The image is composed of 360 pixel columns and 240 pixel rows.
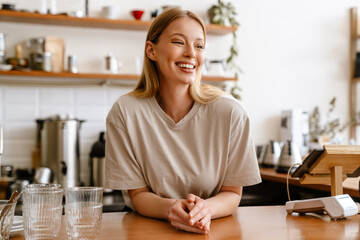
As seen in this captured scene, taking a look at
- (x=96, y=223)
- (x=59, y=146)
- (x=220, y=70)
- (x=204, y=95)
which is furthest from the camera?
(x=220, y=70)

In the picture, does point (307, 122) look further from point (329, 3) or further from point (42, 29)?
point (42, 29)

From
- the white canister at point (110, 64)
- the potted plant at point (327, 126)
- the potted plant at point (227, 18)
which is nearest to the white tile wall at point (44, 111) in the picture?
the white canister at point (110, 64)

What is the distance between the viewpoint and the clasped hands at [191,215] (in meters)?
1.18

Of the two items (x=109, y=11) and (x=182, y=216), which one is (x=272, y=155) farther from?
(x=182, y=216)

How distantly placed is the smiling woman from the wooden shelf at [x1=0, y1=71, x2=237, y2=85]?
55.5 inches

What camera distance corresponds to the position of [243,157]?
1.58 m

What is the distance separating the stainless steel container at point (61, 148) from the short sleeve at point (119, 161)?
131 cm

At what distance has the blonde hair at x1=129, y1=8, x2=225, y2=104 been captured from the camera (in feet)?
5.44

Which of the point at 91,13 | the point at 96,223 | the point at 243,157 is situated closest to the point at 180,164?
the point at 243,157

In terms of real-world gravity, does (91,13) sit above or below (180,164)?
above

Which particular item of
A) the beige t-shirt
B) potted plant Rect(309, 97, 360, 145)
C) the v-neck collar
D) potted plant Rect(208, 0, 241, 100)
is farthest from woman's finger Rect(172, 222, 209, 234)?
potted plant Rect(309, 97, 360, 145)

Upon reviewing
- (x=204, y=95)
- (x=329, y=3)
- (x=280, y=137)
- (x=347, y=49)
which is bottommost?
(x=280, y=137)

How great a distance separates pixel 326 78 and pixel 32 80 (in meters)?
2.35

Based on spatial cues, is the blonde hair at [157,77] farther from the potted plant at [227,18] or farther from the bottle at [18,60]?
the potted plant at [227,18]
